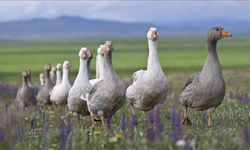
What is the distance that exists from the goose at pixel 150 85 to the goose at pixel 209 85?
2.02 feet

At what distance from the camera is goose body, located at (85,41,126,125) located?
13766 millimetres

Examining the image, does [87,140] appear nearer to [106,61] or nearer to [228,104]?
[106,61]

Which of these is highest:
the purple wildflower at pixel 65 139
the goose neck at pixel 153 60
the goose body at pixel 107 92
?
the goose neck at pixel 153 60

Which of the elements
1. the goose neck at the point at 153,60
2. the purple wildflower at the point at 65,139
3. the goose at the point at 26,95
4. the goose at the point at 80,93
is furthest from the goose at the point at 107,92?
the goose at the point at 26,95

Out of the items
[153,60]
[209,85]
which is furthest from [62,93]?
[209,85]

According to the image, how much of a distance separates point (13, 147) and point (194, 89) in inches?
258

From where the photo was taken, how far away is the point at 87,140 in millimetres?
9883

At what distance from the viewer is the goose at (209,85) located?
44.9 ft

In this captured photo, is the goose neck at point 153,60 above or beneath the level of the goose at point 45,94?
above

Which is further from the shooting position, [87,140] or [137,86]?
[137,86]

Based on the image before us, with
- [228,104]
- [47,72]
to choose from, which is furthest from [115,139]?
[47,72]

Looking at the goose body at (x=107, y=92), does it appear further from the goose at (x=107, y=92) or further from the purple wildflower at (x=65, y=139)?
the purple wildflower at (x=65, y=139)

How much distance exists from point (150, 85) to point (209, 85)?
1485 mm

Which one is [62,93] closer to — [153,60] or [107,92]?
[153,60]
